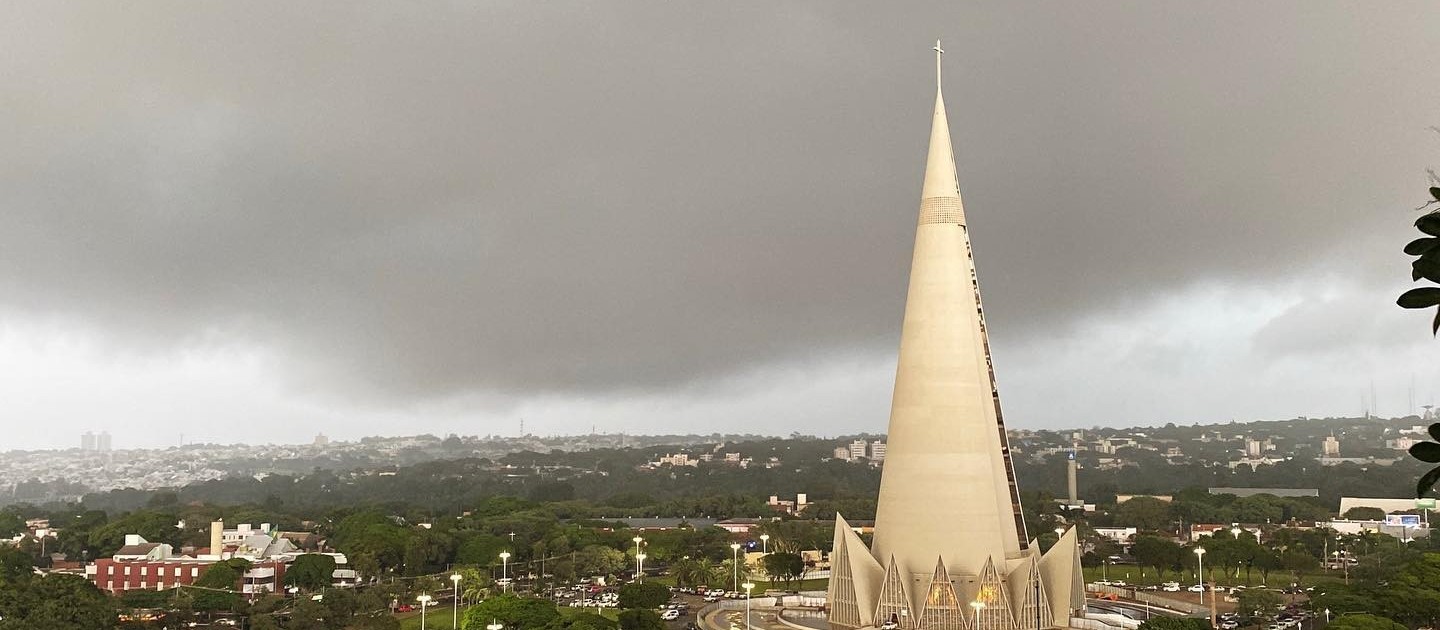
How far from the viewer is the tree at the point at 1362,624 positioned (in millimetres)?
33531

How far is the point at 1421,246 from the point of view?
4750 mm

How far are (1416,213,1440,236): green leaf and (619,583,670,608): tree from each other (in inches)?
1650

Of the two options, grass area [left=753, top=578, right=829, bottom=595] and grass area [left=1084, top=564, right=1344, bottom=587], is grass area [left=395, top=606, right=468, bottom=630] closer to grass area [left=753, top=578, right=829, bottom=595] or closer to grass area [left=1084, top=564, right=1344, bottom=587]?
grass area [left=753, top=578, right=829, bottom=595]

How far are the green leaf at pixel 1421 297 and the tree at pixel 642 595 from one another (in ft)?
136

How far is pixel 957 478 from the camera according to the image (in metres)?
28.9

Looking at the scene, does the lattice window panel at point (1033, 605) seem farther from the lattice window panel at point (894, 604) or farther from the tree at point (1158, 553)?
the tree at point (1158, 553)

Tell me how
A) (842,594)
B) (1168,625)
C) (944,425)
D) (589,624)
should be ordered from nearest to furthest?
(944,425), (842,594), (1168,625), (589,624)

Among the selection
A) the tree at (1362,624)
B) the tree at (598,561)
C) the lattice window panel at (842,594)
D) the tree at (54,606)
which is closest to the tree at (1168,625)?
the tree at (1362,624)

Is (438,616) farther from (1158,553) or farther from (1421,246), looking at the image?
(1421,246)

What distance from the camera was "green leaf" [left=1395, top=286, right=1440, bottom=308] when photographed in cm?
463

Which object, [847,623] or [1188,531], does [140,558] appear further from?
[1188,531]

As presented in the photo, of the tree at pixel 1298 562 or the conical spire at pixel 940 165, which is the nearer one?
the conical spire at pixel 940 165

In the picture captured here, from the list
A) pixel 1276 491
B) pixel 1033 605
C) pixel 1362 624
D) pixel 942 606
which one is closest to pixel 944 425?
pixel 942 606

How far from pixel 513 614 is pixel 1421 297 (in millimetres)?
36160
